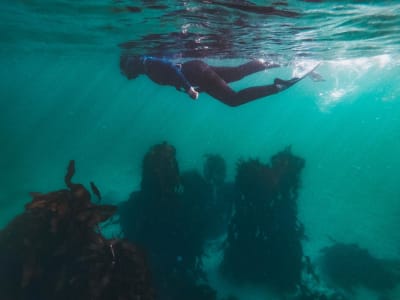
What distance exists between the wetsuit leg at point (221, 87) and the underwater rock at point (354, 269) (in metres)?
9.54

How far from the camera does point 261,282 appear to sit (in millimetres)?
10914

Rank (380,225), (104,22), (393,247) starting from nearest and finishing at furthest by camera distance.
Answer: (104,22)
(393,247)
(380,225)

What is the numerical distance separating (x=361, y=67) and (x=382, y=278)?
19663 mm

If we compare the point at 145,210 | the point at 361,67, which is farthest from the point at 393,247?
the point at 361,67

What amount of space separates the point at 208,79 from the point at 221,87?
49 centimetres

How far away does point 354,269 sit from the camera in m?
13.1

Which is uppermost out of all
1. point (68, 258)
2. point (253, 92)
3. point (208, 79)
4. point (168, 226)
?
point (208, 79)

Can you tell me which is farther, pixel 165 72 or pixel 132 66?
pixel 132 66

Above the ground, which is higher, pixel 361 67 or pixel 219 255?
pixel 361 67

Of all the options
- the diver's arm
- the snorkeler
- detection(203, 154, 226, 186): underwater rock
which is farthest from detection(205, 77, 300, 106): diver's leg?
detection(203, 154, 226, 186): underwater rock

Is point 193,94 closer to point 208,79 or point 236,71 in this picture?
point 208,79

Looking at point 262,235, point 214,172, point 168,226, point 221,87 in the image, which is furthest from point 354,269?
point 221,87

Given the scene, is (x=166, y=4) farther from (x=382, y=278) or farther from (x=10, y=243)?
(x=382, y=278)

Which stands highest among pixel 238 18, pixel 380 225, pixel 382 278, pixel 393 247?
pixel 238 18
